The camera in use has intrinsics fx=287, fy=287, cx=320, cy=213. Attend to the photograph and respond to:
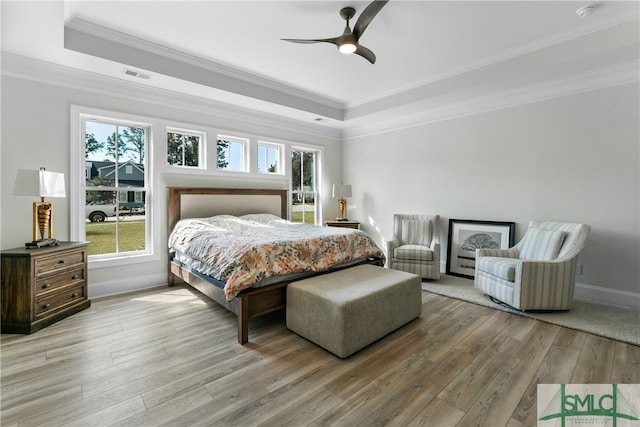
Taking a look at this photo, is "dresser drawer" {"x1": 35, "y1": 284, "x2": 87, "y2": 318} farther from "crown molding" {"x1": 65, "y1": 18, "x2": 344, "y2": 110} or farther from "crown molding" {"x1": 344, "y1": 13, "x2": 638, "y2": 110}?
"crown molding" {"x1": 344, "y1": 13, "x2": 638, "y2": 110}

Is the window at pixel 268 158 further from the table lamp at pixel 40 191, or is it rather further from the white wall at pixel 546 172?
the table lamp at pixel 40 191

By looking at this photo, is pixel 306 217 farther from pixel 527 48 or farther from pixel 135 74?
pixel 527 48

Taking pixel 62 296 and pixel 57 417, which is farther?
pixel 62 296

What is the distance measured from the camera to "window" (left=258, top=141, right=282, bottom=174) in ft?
16.9

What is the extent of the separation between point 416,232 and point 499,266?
1582 millimetres

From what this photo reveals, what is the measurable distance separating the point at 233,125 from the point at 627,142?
→ 5102 mm

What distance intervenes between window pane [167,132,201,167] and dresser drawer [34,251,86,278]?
1.69 metres

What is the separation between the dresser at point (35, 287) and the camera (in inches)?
99.6

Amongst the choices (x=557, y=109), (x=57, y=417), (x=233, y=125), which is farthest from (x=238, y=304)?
(x=557, y=109)

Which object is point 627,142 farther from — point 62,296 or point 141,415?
point 62,296

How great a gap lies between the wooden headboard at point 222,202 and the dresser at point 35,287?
4.35 feet

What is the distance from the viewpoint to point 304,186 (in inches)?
232

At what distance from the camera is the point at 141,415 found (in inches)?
63.0

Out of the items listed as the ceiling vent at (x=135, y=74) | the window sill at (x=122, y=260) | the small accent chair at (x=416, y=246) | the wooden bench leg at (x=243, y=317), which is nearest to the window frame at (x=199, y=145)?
the ceiling vent at (x=135, y=74)
